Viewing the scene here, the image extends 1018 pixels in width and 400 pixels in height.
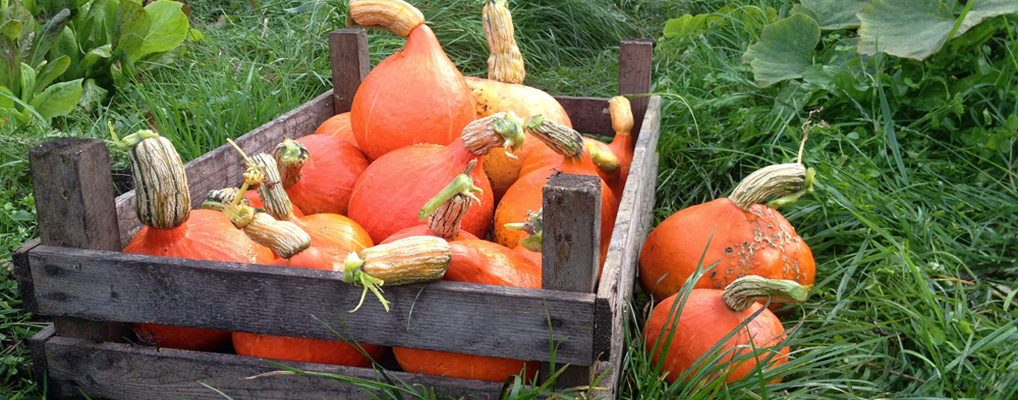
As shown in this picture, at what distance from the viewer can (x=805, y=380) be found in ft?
6.18

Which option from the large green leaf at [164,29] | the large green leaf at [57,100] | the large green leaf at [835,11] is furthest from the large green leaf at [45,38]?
the large green leaf at [835,11]

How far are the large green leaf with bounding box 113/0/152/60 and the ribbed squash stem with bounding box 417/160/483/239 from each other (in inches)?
97.6

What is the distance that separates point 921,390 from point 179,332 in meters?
1.80

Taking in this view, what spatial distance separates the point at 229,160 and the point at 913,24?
2644mm

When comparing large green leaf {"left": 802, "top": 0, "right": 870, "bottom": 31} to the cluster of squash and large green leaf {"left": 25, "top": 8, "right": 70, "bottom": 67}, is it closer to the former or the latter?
the cluster of squash

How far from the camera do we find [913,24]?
2.89 metres

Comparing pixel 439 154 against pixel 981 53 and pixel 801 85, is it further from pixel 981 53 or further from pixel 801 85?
pixel 981 53

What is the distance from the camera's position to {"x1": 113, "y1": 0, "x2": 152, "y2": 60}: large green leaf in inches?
135

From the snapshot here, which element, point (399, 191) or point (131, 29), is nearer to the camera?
point (399, 191)

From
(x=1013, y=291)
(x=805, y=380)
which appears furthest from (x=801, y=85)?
(x=805, y=380)

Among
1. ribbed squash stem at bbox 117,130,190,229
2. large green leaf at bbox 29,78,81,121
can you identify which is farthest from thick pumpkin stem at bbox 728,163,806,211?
large green leaf at bbox 29,78,81,121

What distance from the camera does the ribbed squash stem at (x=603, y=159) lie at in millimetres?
2268

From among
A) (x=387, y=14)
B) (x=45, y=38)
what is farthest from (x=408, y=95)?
(x=45, y=38)

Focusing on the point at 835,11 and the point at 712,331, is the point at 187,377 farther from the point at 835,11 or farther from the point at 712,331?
the point at 835,11
